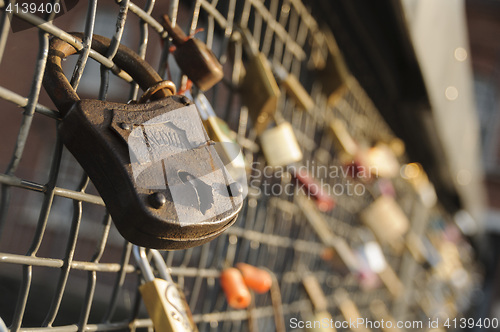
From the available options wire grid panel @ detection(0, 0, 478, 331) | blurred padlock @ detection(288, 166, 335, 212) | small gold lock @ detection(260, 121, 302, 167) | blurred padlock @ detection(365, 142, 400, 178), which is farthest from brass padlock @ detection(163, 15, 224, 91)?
blurred padlock @ detection(365, 142, 400, 178)

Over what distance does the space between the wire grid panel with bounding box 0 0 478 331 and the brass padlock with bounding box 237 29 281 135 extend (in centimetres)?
2

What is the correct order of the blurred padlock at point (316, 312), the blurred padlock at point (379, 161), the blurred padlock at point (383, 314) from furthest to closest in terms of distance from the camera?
the blurred padlock at point (383, 314), the blurred padlock at point (379, 161), the blurred padlock at point (316, 312)

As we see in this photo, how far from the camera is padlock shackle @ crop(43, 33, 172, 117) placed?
34 centimetres

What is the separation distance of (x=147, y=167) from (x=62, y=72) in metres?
0.10

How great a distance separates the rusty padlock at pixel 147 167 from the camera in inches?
12.4

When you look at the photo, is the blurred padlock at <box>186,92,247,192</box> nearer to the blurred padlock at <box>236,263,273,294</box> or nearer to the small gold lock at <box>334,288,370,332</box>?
the blurred padlock at <box>236,263,273,294</box>

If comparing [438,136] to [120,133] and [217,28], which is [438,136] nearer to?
[217,28]

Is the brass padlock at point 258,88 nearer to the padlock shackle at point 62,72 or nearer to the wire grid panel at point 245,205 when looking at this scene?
the wire grid panel at point 245,205

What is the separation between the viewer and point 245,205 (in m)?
0.83

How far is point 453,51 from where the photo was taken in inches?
61.2

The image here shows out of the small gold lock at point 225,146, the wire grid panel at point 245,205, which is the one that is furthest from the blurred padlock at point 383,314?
the small gold lock at point 225,146

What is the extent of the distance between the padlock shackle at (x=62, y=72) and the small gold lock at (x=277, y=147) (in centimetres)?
39

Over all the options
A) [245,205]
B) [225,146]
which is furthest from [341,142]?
[225,146]

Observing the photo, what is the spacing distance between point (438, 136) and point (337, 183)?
70cm
